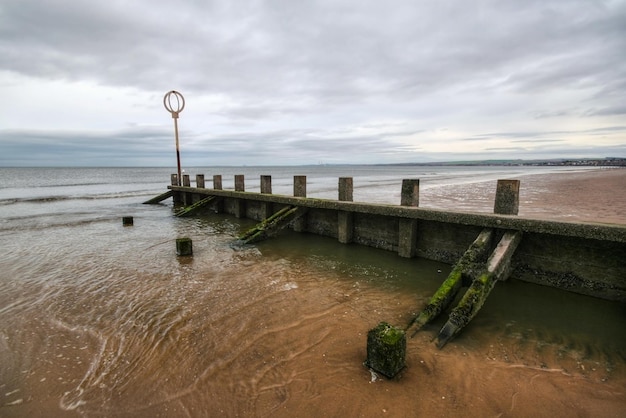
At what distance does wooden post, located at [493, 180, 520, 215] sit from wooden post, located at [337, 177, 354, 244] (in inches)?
133

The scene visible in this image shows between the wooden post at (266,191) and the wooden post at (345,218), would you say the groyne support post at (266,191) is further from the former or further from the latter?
the wooden post at (345,218)

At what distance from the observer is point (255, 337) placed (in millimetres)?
4059

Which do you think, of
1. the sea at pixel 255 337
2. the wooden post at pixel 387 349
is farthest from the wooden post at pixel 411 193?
the wooden post at pixel 387 349

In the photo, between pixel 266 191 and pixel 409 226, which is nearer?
pixel 409 226

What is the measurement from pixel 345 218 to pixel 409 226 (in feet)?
5.88

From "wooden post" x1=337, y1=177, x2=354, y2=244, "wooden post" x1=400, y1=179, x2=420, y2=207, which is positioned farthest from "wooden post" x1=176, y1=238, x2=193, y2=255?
"wooden post" x1=400, y1=179, x2=420, y2=207

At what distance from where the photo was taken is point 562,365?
3.44 meters

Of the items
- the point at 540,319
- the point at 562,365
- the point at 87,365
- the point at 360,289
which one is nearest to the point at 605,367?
the point at 562,365

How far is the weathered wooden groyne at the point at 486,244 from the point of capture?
14.1 feet

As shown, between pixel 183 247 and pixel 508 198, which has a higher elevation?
pixel 508 198

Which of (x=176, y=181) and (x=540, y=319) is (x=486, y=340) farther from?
(x=176, y=181)

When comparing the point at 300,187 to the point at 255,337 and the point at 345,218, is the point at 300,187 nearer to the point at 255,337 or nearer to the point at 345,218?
the point at 345,218

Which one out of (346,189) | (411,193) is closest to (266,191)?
(346,189)

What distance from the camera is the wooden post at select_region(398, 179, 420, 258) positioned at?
265 inches
